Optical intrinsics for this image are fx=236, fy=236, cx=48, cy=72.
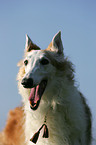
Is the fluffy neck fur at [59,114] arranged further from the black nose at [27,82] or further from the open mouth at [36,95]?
the black nose at [27,82]

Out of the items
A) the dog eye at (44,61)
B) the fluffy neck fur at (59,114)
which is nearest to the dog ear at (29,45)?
the dog eye at (44,61)

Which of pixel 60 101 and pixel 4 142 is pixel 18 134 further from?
pixel 60 101

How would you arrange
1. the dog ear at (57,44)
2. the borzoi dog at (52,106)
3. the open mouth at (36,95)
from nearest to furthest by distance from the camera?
1. the open mouth at (36,95)
2. the borzoi dog at (52,106)
3. the dog ear at (57,44)

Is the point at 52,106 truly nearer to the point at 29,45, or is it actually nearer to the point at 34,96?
the point at 34,96

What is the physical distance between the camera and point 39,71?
4.47 m

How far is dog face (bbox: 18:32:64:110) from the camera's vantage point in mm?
4281

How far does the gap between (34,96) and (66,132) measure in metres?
0.96

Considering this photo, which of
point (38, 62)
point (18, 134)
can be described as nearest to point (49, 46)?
point (38, 62)

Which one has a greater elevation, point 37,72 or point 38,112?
point 37,72

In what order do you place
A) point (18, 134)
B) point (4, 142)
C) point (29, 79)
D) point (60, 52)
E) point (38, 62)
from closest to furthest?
point (29, 79)
point (38, 62)
point (60, 52)
point (18, 134)
point (4, 142)

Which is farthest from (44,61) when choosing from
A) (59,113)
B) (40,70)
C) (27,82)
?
(59,113)

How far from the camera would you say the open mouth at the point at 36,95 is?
14.6 feet

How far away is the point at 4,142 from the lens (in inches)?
259

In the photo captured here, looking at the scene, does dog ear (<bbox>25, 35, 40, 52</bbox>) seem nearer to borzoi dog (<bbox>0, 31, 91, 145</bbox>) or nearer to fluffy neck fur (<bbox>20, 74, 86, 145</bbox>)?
borzoi dog (<bbox>0, 31, 91, 145</bbox>)
